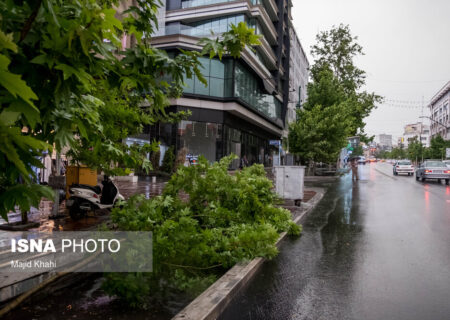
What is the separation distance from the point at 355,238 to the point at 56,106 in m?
6.98

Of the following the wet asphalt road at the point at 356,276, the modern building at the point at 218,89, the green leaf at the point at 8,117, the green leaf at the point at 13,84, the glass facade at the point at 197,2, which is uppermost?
the glass facade at the point at 197,2

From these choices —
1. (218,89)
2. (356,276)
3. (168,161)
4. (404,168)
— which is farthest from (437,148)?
(356,276)

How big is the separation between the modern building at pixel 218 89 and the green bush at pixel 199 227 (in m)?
19.9

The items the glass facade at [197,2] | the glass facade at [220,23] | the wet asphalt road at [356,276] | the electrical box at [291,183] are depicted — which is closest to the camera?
the wet asphalt road at [356,276]

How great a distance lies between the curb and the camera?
11.3ft

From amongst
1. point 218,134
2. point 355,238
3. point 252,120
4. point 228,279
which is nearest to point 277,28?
point 252,120

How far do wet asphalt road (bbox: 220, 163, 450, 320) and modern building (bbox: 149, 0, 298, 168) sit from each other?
794 inches

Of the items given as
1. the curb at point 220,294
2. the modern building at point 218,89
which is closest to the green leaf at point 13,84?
the curb at point 220,294

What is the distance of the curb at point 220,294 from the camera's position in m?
3.46

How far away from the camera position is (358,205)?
509 inches

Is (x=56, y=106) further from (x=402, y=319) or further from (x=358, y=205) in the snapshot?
(x=358, y=205)

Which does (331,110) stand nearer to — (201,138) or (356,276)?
(201,138)

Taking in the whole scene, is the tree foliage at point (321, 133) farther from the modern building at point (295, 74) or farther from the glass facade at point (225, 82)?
the modern building at point (295, 74)

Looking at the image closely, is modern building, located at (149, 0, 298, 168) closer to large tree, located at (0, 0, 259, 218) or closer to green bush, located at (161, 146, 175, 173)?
green bush, located at (161, 146, 175, 173)
